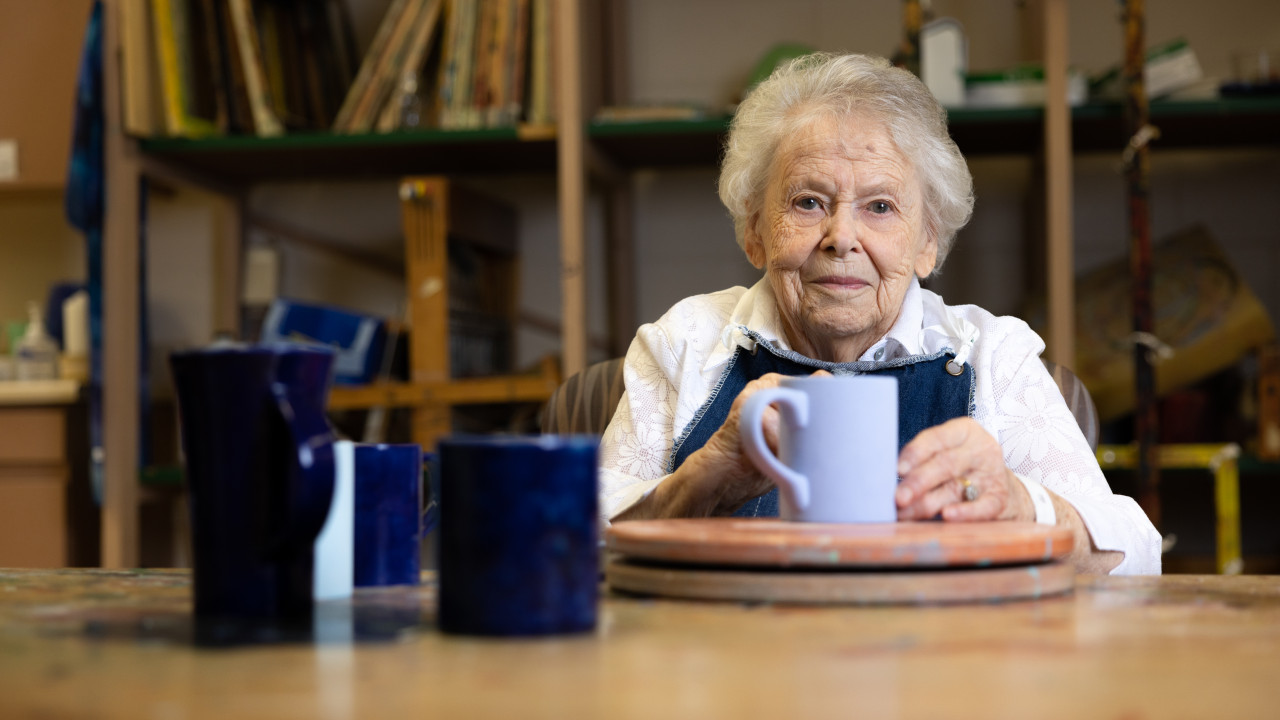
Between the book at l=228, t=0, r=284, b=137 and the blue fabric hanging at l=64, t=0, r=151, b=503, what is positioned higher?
the book at l=228, t=0, r=284, b=137

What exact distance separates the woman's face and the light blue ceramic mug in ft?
2.15

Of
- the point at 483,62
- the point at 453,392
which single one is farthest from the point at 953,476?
the point at 483,62

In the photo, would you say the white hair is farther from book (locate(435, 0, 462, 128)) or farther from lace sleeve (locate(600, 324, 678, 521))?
book (locate(435, 0, 462, 128))

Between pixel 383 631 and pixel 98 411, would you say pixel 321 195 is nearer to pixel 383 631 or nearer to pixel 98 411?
pixel 98 411

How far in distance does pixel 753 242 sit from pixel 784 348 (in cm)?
19

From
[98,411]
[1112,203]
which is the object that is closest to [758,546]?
[98,411]

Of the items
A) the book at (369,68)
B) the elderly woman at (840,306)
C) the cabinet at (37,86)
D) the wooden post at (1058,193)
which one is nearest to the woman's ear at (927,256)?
the elderly woman at (840,306)

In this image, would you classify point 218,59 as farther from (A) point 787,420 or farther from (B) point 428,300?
(A) point 787,420

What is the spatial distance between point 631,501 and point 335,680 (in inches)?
29.3

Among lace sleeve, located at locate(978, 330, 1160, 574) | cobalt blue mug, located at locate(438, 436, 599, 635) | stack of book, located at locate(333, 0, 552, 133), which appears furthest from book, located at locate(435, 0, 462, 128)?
cobalt blue mug, located at locate(438, 436, 599, 635)

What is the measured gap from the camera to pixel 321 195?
9.52ft

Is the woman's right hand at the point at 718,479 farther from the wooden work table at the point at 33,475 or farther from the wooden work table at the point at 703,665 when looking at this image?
the wooden work table at the point at 33,475

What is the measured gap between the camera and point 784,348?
1.51m

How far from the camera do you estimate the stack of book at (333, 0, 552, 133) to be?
2396 millimetres
